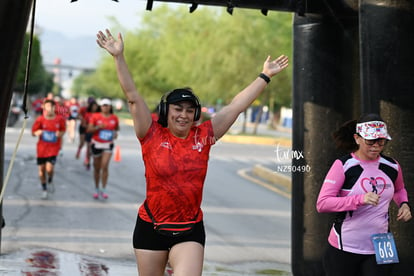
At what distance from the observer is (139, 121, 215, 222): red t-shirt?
498cm

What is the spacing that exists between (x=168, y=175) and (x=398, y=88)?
2564 mm

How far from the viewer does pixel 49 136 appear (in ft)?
47.2

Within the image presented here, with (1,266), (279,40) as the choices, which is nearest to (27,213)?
(1,266)

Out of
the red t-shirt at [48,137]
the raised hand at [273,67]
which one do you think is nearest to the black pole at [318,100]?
the raised hand at [273,67]

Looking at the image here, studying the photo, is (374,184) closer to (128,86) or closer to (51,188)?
(128,86)

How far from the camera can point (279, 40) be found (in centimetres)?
4409

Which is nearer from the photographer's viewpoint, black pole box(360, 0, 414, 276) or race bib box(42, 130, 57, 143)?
black pole box(360, 0, 414, 276)

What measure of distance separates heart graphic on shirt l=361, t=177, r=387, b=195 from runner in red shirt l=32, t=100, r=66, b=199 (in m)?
9.90

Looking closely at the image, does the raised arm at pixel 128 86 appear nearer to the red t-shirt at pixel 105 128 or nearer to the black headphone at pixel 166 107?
the black headphone at pixel 166 107

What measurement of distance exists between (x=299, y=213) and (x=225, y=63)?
39.2 metres

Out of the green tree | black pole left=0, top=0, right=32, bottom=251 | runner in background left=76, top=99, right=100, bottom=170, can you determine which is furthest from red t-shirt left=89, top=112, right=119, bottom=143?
the green tree

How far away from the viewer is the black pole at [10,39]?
17.1ft

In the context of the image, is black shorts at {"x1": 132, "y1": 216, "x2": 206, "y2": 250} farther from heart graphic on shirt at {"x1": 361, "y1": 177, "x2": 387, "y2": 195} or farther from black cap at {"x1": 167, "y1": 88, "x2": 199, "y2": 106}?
heart graphic on shirt at {"x1": 361, "y1": 177, "x2": 387, "y2": 195}

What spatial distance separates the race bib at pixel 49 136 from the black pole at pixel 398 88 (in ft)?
28.5
